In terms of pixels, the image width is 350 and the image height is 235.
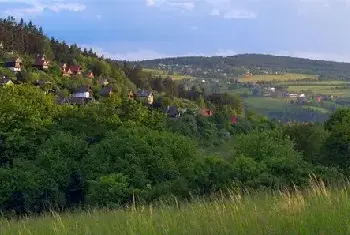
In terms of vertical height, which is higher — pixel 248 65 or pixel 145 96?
pixel 248 65

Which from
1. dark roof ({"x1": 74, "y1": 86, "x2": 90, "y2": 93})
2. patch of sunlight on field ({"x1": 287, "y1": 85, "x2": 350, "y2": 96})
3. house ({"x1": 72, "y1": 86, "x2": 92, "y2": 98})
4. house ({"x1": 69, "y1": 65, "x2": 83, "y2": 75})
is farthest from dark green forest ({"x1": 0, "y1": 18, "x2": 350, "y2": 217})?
patch of sunlight on field ({"x1": 287, "y1": 85, "x2": 350, "y2": 96})

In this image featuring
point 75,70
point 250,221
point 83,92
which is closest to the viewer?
point 250,221

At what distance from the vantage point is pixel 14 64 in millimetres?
68312

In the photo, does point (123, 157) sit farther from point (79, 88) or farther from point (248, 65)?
point (248, 65)

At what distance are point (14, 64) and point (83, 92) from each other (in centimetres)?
889

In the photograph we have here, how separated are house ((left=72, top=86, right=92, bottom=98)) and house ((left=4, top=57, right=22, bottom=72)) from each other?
7.50m

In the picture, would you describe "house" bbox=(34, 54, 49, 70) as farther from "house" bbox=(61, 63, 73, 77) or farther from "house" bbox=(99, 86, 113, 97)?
"house" bbox=(99, 86, 113, 97)

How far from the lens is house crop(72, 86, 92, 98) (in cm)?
6620

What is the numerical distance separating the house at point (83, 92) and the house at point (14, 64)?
295 inches

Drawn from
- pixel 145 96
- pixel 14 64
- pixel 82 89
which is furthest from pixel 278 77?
pixel 14 64

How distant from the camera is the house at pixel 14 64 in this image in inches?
2623

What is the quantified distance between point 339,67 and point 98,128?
375 feet

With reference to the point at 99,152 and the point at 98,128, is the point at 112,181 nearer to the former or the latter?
the point at 99,152

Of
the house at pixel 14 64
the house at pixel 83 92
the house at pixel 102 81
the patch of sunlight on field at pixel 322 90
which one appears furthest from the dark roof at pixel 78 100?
the patch of sunlight on field at pixel 322 90
